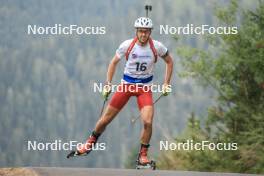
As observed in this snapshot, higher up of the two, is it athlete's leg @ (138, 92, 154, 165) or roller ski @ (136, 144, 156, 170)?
athlete's leg @ (138, 92, 154, 165)

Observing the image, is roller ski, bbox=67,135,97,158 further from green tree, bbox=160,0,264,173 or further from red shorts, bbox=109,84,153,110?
green tree, bbox=160,0,264,173

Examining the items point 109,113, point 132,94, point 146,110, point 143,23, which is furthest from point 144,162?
point 143,23

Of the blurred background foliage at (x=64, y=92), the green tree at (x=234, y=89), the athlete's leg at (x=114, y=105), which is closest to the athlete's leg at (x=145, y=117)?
the athlete's leg at (x=114, y=105)

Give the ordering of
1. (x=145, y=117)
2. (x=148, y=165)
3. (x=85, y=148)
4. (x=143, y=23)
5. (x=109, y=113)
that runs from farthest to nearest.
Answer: (x=85, y=148) → (x=109, y=113) → (x=148, y=165) → (x=145, y=117) → (x=143, y=23)

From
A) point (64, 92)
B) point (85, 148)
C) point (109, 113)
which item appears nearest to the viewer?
point (109, 113)

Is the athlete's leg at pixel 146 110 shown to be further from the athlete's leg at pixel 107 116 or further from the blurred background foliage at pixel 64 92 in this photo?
the blurred background foliage at pixel 64 92

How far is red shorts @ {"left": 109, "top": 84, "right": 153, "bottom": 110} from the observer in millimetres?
15312

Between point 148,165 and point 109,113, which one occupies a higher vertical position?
point 109,113

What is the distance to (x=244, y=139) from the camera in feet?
93.6

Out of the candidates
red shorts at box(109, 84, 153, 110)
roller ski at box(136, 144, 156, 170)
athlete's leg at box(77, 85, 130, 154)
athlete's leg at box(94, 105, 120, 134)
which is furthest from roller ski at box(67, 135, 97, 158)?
roller ski at box(136, 144, 156, 170)

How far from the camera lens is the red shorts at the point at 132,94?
50.2 ft

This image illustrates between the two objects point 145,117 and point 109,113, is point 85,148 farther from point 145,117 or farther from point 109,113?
point 145,117

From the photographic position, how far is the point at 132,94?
15500 millimetres

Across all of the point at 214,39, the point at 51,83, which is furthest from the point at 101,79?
the point at 214,39
